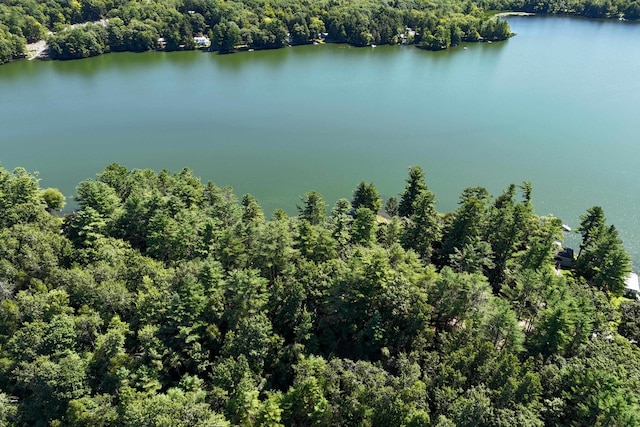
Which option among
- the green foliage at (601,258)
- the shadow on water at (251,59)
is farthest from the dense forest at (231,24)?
the green foliage at (601,258)

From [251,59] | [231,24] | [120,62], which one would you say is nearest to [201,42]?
[231,24]

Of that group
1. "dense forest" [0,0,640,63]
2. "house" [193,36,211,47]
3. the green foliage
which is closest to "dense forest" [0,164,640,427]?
the green foliage

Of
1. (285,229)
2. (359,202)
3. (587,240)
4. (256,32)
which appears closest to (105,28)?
(256,32)

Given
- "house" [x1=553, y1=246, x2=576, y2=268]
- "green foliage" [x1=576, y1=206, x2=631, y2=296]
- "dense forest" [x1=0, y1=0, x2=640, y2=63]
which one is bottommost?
"house" [x1=553, y1=246, x2=576, y2=268]

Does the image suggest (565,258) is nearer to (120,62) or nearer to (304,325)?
(304,325)

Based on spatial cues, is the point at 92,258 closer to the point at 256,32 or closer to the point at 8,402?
the point at 8,402

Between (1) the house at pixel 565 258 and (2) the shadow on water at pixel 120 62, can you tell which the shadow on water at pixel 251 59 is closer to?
(2) the shadow on water at pixel 120 62

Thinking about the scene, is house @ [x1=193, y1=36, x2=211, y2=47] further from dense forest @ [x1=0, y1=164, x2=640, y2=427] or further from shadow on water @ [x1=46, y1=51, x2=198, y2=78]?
dense forest @ [x1=0, y1=164, x2=640, y2=427]
